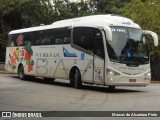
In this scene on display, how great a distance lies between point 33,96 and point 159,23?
2206 centimetres

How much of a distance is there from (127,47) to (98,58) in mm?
1397

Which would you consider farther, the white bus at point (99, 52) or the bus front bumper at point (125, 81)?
the white bus at point (99, 52)

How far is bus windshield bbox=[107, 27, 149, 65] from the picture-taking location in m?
18.9

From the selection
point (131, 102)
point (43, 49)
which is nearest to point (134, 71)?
point (131, 102)

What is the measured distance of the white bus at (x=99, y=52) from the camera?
744 inches

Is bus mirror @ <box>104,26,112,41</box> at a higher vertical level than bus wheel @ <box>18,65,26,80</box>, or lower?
higher

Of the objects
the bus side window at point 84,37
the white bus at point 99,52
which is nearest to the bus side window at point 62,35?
the white bus at point 99,52

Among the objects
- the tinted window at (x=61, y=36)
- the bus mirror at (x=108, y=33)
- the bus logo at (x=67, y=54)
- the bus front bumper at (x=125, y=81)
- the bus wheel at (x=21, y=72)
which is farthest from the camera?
the bus wheel at (x=21, y=72)

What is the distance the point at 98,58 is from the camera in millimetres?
19391

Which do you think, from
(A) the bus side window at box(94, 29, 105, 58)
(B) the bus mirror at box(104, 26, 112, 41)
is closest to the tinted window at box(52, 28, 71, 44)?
(A) the bus side window at box(94, 29, 105, 58)

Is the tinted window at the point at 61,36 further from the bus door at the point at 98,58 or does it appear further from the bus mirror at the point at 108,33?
the bus mirror at the point at 108,33

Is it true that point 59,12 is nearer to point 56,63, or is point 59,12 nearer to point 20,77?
point 20,77

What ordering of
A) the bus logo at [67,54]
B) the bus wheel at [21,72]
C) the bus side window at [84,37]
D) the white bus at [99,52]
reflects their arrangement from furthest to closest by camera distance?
the bus wheel at [21,72] → the bus logo at [67,54] → the bus side window at [84,37] → the white bus at [99,52]

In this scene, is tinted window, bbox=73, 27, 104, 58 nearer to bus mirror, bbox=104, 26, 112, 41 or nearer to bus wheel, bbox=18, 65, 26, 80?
bus mirror, bbox=104, 26, 112, 41
